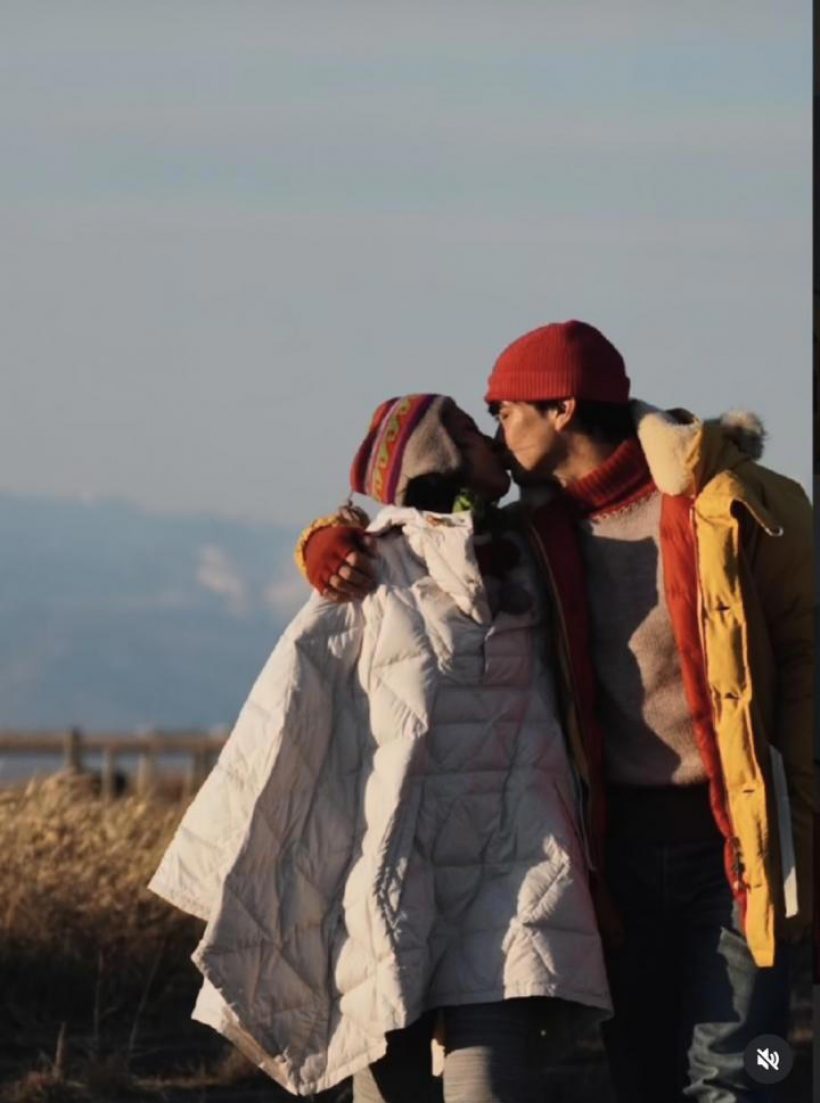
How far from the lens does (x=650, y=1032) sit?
589 cm

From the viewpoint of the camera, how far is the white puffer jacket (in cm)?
564

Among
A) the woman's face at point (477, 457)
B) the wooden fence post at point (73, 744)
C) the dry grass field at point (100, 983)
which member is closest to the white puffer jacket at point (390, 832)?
the woman's face at point (477, 457)

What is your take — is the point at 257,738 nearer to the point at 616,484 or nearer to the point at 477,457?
the point at 477,457

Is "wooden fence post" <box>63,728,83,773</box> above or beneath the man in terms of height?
above

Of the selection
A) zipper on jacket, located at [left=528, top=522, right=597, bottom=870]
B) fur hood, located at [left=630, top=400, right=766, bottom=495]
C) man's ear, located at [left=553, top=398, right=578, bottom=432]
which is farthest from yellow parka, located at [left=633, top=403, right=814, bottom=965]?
zipper on jacket, located at [left=528, top=522, right=597, bottom=870]

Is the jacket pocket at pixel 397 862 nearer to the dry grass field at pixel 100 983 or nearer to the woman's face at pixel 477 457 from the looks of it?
the woman's face at pixel 477 457

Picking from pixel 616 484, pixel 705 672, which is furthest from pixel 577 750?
pixel 616 484

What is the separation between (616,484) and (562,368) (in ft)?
0.82

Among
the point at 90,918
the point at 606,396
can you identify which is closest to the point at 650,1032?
the point at 606,396

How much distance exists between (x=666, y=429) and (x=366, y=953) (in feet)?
3.76

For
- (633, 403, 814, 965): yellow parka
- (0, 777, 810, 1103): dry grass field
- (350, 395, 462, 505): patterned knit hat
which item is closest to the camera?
(633, 403, 814, 965): yellow parka

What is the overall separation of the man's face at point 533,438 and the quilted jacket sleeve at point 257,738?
0.44 metres

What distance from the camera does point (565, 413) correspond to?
5832 mm

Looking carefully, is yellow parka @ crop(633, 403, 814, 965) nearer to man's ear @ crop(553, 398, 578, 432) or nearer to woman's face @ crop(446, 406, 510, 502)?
man's ear @ crop(553, 398, 578, 432)
